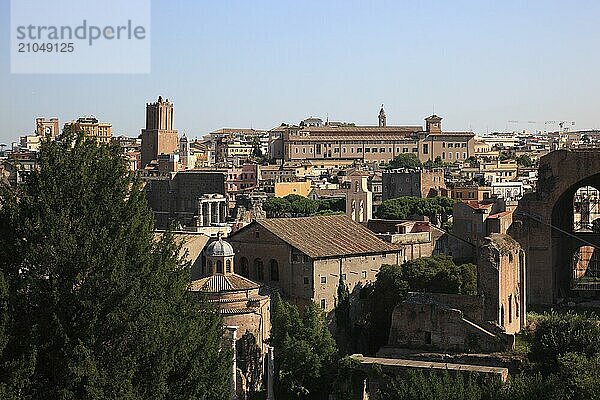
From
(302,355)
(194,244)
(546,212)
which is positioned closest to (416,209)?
(546,212)

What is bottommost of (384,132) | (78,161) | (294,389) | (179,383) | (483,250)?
(294,389)

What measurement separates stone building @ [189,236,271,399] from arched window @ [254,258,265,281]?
1.94 meters

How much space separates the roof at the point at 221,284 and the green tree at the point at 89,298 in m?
8.15

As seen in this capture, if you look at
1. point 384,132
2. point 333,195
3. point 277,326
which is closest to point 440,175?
point 333,195

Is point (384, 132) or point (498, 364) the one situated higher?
point (384, 132)

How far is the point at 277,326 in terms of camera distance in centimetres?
2153

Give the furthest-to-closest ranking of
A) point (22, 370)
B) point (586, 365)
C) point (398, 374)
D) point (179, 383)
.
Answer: point (398, 374)
point (586, 365)
point (179, 383)
point (22, 370)

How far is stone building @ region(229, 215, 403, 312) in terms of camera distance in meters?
24.1

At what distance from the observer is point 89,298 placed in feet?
39.3

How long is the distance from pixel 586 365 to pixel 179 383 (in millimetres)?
7156

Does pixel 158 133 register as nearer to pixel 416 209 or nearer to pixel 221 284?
pixel 416 209

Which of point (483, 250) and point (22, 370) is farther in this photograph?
point (483, 250)

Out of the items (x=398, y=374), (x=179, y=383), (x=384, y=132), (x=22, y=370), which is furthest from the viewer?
(x=384, y=132)

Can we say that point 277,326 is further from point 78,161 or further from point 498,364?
point 78,161
